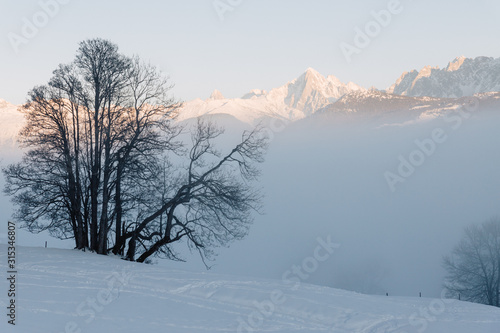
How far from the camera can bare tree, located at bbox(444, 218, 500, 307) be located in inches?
1868

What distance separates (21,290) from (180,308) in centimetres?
393

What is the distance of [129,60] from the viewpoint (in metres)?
24.0

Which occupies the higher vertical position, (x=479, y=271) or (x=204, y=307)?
(x=204, y=307)

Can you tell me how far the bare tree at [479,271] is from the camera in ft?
156

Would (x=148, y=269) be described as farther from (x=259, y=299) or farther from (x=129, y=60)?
(x=129, y=60)

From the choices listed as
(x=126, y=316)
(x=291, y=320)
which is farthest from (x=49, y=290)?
(x=291, y=320)

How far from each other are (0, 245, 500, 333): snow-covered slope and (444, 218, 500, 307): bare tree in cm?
3805

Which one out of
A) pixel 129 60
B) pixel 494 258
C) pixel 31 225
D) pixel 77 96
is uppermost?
pixel 129 60

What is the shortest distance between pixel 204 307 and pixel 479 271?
44774mm

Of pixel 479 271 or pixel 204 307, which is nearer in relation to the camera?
pixel 204 307

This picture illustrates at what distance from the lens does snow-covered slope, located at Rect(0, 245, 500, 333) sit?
32.8 ft

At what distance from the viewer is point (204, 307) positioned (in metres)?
11.5

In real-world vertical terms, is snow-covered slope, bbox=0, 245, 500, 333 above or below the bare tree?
above

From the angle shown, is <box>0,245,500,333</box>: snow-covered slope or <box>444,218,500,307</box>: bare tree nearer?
<box>0,245,500,333</box>: snow-covered slope
